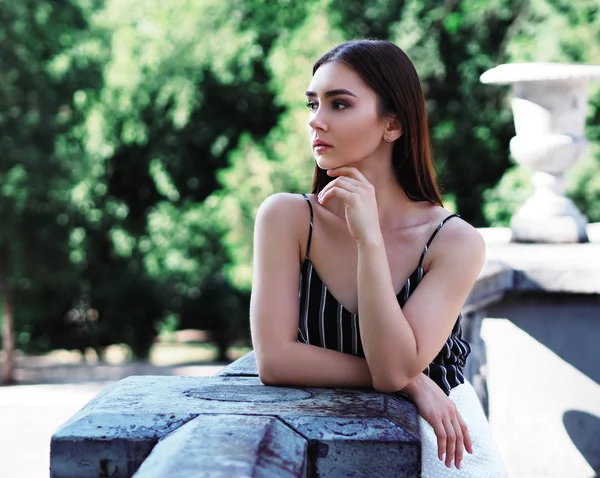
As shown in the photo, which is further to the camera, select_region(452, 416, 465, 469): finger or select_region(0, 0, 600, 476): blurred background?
select_region(0, 0, 600, 476): blurred background

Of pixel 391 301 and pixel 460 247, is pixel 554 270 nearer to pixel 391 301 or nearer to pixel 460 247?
pixel 460 247

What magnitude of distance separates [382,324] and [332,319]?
22 centimetres

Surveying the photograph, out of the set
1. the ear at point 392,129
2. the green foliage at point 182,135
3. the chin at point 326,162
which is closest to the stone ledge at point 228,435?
the chin at point 326,162

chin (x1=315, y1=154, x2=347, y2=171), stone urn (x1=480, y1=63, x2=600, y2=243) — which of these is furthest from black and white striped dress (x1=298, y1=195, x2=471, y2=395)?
stone urn (x1=480, y1=63, x2=600, y2=243)

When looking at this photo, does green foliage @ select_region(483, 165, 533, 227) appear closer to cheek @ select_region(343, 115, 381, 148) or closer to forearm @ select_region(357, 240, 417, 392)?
cheek @ select_region(343, 115, 381, 148)

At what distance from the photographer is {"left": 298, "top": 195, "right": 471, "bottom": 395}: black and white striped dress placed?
1949 mm

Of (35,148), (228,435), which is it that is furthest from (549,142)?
(35,148)

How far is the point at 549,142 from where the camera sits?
4.71 meters

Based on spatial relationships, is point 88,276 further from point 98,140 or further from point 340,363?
point 340,363

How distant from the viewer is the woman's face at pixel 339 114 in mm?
1964

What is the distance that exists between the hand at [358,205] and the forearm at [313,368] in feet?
0.83

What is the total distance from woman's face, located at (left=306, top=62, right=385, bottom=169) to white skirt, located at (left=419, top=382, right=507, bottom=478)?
61 cm

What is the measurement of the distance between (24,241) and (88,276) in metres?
2.75

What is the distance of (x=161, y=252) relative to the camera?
2050 cm
